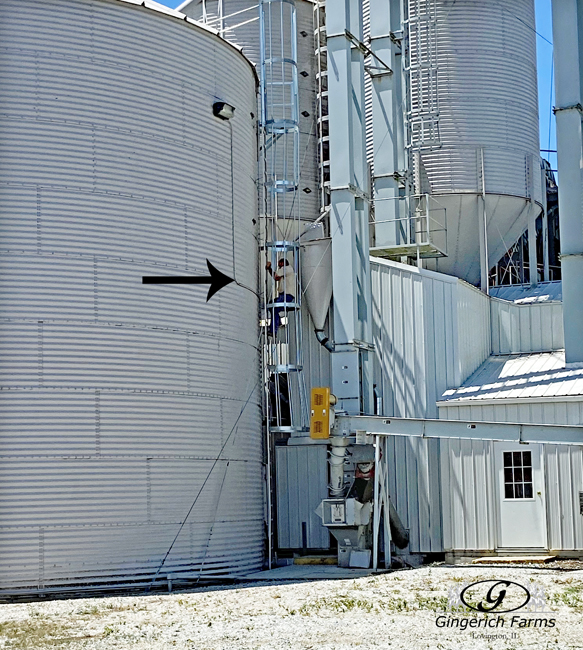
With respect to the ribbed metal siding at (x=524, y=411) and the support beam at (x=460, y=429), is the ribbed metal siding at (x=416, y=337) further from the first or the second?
the support beam at (x=460, y=429)

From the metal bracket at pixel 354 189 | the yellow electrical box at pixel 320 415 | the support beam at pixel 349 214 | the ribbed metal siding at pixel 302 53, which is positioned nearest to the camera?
the yellow electrical box at pixel 320 415

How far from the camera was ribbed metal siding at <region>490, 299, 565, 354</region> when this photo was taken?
1107 inches

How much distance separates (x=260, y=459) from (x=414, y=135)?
1106cm

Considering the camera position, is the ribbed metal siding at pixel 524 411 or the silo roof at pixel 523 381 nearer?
the ribbed metal siding at pixel 524 411

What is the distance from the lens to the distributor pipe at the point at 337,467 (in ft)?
75.5

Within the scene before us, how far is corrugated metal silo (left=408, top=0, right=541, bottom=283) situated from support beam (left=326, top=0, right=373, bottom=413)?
594cm

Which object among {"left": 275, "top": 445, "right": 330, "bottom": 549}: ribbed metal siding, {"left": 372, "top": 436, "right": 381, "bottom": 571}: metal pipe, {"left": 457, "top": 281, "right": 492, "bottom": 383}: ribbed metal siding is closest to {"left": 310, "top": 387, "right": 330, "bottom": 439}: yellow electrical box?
{"left": 372, "top": 436, "right": 381, "bottom": 571}: metal pipe

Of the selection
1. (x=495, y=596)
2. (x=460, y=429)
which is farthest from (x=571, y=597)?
(x=460, y=429)

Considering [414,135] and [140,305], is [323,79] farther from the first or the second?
[140,305]

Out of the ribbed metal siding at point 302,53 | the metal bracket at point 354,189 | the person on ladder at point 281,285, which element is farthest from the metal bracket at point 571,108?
the ribbed metal siding at point 302,53

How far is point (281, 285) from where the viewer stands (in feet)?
85.1

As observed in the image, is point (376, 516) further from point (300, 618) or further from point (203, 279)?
point (300, 618)

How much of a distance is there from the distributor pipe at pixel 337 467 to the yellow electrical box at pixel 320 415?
76cm

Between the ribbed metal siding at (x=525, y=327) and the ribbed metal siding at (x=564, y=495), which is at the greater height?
the ribbed metal siding at (x=525, y=327)
